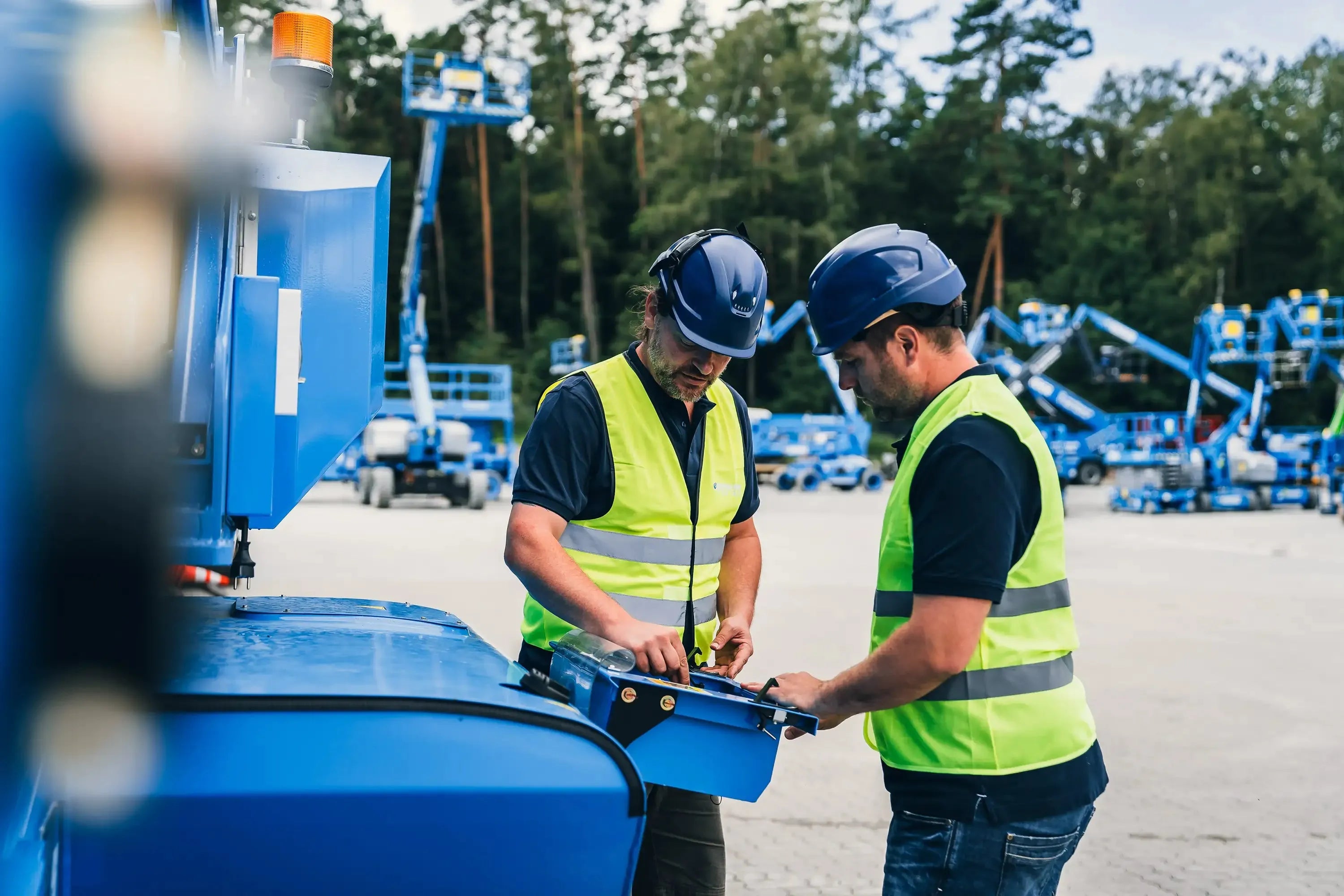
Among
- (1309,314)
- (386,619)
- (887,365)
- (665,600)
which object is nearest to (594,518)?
(665,600)

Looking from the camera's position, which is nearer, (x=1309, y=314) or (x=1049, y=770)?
(x=1049, y=770)

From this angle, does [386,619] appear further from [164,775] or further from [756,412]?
[756,412]

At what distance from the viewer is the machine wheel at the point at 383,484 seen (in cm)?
2491

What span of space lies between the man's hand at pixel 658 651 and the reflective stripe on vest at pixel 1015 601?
0.41 metres

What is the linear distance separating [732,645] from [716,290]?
2.64ft

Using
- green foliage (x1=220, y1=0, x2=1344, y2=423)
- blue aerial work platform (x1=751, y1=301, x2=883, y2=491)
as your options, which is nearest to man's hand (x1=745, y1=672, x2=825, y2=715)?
blue aerial work platform (x1=751, y1=301, x2=883, y2=491)

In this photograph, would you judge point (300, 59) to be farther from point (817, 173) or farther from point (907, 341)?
point (817, 173)

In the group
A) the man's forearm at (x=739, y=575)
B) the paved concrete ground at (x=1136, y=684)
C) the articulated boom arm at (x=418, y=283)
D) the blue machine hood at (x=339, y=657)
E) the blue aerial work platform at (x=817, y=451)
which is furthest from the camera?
the blue aerial work platform at (x=817, y=451)

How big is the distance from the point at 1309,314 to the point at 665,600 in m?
29.5

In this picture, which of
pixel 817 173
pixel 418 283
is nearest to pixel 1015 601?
pixel 418 283

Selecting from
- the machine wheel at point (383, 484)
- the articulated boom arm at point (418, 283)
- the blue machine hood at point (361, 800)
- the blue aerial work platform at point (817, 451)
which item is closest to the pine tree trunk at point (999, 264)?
the blue aerial work platform at point (817, 451)

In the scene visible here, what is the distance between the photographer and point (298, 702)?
143 centimetres

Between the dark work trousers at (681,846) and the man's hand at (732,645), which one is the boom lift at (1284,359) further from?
the dark work trousers at (681,846)

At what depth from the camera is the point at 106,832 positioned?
1.29 meters
